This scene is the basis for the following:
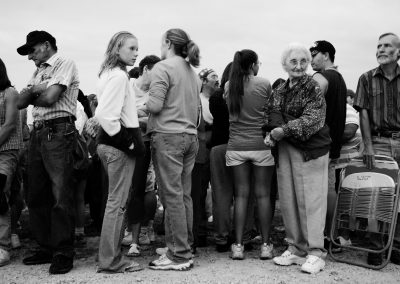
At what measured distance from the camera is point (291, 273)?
4.57 m

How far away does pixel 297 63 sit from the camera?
4.75 meters

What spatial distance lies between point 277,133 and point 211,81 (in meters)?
1.69

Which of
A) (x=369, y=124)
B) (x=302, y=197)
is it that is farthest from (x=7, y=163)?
(x=369, y=124)

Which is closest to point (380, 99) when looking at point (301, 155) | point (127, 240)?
point (301, 155)

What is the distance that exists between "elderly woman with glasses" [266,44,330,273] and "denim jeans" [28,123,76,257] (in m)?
1.97

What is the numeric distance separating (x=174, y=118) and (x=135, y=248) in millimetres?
1540

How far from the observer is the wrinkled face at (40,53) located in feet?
16.0

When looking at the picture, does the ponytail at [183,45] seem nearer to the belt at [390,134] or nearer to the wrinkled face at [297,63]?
the wrinkled face at [297,63]

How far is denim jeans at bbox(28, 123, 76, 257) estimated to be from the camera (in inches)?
183

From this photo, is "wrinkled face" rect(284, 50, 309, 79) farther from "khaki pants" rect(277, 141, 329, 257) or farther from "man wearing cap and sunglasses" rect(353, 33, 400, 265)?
"man wearing cap and sunglasses" rect(353, 33, 400, 265)

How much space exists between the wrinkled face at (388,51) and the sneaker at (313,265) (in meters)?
2.13

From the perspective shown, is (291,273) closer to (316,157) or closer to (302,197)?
(302,197)

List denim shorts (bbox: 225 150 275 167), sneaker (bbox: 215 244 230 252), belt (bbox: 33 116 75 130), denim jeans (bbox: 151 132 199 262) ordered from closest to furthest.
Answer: denim jeans (bbox: 151 132 199 262)
belt (bbox: 33 116 75 130)
denim shorts (bbox: 225 150 275 167)
sneaker (bbox: 215 244 230 252)

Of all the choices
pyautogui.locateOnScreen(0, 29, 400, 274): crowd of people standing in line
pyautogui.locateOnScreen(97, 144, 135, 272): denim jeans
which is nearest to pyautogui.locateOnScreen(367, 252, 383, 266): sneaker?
pyautogui.locateOnScreen(0, 29, 400, 274): crowd of people standing in line
